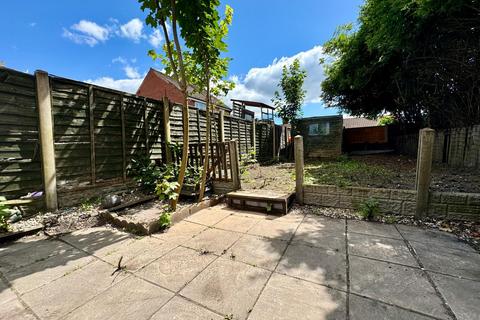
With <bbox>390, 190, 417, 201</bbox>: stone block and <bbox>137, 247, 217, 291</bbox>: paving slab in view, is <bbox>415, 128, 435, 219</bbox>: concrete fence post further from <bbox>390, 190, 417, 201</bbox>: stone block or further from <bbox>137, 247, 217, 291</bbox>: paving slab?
<bbox>137, 247, 217, 291</bbox>: paving slab

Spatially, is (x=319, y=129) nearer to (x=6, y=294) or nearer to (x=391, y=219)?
(x=391, y=219)

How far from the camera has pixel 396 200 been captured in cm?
307

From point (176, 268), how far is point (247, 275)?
72cm

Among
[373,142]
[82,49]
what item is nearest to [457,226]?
[373,142]

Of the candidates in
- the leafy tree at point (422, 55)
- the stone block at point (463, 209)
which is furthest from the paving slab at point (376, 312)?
the leafy tree at point (422, 55)

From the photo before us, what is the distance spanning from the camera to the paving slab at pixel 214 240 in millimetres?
2276

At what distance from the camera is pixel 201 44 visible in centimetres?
302

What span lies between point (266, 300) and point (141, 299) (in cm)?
97

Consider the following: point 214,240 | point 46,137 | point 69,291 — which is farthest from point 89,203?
point 214,240

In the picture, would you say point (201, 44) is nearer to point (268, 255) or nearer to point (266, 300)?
point (268, 255)

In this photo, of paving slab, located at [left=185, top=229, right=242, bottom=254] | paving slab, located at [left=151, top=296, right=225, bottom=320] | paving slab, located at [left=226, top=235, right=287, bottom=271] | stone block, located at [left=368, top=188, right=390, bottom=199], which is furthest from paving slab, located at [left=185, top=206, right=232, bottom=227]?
stone block, located at [left=368, top=188, right=390, bottom=199]

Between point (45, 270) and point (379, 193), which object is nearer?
point (45, 270)

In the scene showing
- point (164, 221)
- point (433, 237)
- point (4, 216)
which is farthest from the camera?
point (164, 221)

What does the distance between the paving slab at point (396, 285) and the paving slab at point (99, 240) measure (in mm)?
2624
